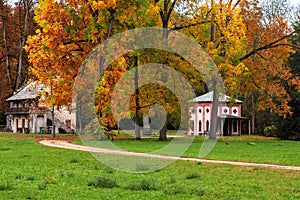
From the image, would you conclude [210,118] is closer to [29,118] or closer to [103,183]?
[29,118]

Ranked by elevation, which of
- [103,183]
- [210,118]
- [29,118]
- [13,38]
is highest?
[13,38]

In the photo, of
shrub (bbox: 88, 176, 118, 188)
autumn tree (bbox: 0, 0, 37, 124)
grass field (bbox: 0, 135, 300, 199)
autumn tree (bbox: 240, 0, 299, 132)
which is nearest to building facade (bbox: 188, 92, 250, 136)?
autumn tree (bbox: 240, 0, 299, 132)

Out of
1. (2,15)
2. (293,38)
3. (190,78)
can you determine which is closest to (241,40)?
(190,78)

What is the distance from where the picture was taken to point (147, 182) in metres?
14.1

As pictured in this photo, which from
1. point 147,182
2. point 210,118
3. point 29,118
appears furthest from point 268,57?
point 147,182

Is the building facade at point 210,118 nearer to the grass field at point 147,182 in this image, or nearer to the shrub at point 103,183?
the grass field at point 147,182

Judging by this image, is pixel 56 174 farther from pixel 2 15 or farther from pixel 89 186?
pixel 2 15

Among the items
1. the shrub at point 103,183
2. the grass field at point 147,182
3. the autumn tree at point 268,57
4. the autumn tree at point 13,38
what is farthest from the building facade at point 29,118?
the shrub at point 103,183

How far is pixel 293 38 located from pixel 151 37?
26201 millimetres

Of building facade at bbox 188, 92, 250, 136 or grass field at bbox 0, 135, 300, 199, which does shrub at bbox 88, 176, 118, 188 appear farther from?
building facade at bbox 188, 92, 250, 136

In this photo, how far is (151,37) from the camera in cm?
3853

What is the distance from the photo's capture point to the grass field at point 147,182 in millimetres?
12797

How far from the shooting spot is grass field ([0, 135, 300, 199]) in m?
12.8

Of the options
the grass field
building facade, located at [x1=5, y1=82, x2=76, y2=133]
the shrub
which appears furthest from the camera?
building facade, located at [x1=5, y1=82, x2=76, y2=133]
